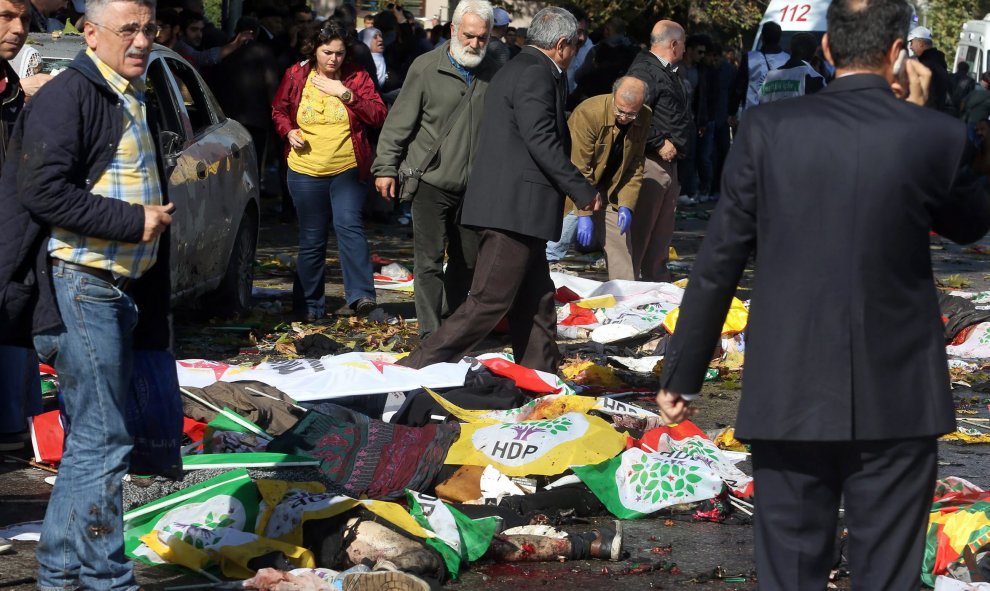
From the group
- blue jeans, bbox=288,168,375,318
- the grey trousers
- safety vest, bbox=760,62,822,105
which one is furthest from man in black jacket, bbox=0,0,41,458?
safety vest, bbox=760,62,822,105

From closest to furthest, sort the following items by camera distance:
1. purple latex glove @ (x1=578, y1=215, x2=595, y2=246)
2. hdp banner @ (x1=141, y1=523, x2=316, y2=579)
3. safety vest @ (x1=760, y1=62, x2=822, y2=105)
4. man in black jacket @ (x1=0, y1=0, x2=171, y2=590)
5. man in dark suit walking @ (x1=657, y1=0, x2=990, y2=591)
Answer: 1. man in dark suit walking @ (x1=657, y1=0, x2=990, y2=591)
2. man in black jacket @ (x1=0, y1=0, x2=171, y2=590)
3. hdp banner @ (x1=141, y1=523, x2=316, y2=579)
4. purple latex glove @ (x1=578, y1=215, x2=595, y2=246)
5. safety vest @ (x1=760, y1=62, x2=822, y2=105)

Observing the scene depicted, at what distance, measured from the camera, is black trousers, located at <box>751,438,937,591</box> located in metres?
3.52

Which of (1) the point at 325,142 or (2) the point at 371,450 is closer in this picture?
(2) the point at 371,450

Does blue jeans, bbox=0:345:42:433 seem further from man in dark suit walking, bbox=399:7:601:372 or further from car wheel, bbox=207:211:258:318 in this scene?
car wheel, bbox=207:211:258:318

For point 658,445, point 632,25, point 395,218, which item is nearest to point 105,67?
point 658,445

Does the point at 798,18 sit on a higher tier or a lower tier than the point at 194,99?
lower

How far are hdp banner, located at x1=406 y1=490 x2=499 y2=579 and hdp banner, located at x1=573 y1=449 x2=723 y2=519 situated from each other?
721mm

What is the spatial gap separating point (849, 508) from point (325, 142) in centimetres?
689

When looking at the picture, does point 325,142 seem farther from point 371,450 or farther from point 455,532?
point 455,532

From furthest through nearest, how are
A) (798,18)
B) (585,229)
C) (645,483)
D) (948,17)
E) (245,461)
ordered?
(948,17), (798,18), (585,229), (645,483), (245,461)

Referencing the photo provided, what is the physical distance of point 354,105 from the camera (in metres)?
9.88

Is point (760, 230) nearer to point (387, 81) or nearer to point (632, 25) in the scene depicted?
point (387, 81)

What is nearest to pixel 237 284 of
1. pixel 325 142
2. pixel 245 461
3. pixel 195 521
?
pixel 325 142

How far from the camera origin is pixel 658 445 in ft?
20.2
